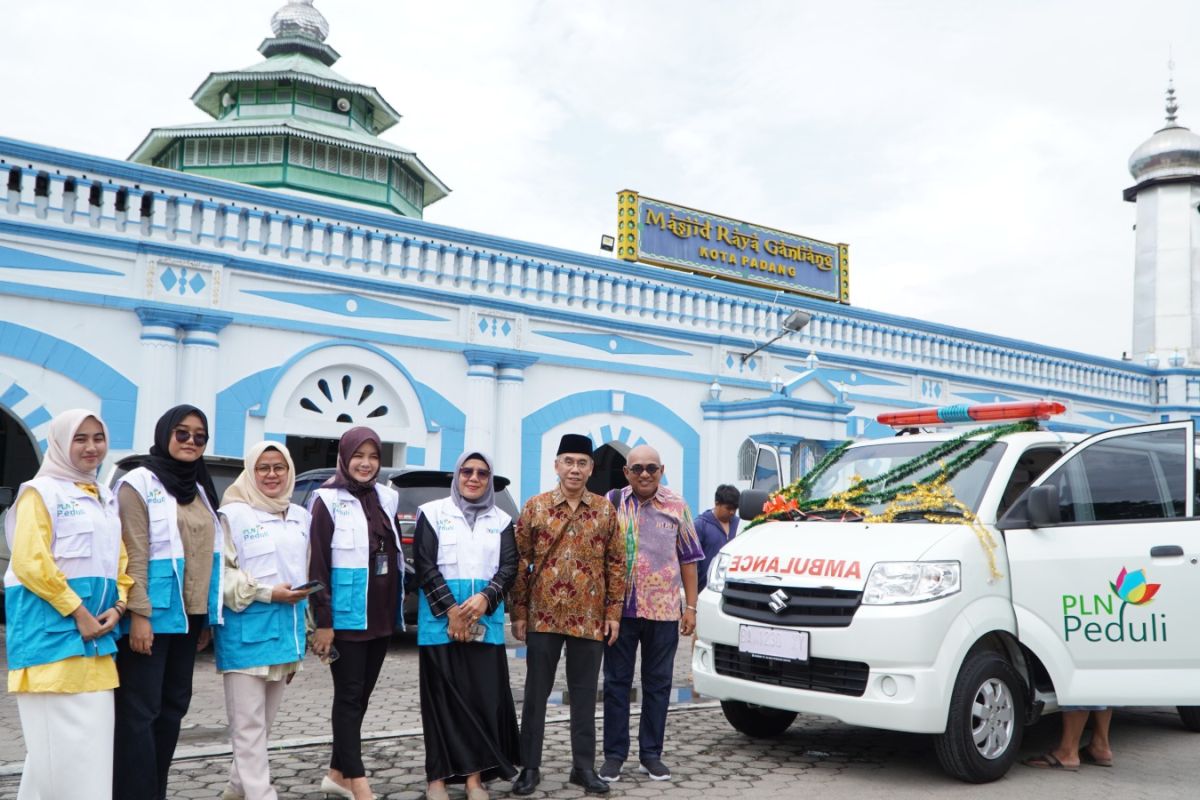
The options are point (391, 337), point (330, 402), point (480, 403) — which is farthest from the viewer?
point (480, 403)

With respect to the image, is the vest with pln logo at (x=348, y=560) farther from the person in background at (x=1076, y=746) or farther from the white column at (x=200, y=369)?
the white column at (x=200, y=369)

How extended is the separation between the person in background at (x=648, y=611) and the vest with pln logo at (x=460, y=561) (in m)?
0.70

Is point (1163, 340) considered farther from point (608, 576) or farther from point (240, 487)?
point (240, 487)

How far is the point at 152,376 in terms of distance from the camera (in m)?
11.2

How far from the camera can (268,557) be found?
182 inches

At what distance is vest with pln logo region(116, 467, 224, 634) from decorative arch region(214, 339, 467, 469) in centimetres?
748

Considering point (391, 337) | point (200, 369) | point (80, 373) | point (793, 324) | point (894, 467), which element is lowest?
point (894, 467)

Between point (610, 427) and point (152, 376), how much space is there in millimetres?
6240

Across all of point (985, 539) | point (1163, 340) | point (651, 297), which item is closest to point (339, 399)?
point (651, 297)

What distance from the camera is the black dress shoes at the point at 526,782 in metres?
5.00

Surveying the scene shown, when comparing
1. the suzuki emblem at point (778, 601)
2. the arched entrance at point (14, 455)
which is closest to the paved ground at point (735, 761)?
the suzuki emblem at point (778, 601)

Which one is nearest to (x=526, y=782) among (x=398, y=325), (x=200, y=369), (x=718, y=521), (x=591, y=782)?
(x=591, y=782)

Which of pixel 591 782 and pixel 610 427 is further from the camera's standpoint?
pixel 610 427

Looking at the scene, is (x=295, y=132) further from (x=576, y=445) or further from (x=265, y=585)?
(x=265, y=585)
